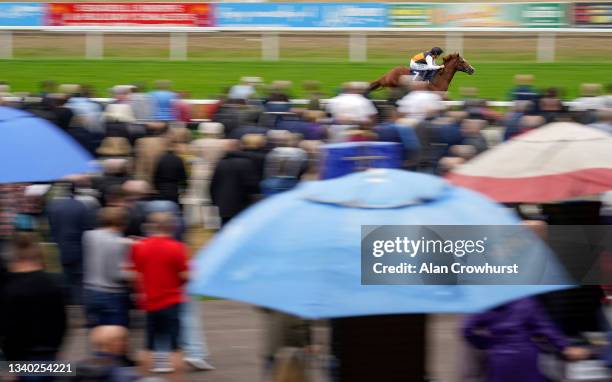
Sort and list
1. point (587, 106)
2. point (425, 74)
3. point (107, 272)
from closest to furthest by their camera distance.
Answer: point (107, 272) < point (587, 106) < point (425, 74)

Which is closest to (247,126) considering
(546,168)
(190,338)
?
(190,338)

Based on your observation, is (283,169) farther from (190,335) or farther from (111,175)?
(190,335)

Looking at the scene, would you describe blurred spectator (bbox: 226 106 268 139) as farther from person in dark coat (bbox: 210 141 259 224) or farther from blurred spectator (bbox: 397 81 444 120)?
blurred spectator (bbox: 397 81 444 120)

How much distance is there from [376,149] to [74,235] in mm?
3514

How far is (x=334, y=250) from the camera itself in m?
5.43

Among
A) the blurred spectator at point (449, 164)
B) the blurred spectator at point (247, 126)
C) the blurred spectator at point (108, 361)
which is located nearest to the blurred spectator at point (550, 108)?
the blurred spectator at point (449, 164)

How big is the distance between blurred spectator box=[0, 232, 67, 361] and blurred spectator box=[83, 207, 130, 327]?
4.41 feet

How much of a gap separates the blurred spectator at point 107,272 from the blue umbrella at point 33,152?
1.44 feet

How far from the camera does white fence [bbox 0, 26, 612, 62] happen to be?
2978 cm

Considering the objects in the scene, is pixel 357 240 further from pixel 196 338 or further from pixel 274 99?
pixel 274 99

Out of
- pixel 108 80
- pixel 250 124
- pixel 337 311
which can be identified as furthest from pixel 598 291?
pixel 108 80

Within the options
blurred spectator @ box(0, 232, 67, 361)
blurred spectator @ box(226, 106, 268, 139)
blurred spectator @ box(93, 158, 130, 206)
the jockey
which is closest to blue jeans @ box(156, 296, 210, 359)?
blurred spectator @ box(0, 232, 67, 361)

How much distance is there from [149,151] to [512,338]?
7057mm

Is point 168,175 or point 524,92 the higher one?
point 524,92
